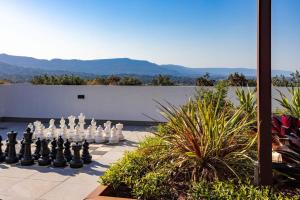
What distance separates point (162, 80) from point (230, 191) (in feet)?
26.1

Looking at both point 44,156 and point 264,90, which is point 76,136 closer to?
point 44,156

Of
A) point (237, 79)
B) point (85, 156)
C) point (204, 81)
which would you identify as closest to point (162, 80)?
point (204, 81)

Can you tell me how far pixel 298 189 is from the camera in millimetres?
2891

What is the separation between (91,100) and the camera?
9.48 m

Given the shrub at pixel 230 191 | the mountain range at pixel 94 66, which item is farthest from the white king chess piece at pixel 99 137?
the mountain range at pixel 94 66

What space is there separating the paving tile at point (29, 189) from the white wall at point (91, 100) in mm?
5238

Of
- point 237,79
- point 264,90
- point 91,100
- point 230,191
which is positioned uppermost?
point 237,79

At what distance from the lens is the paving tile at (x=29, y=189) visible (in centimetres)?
359

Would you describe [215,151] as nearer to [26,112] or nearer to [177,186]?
[177,186]

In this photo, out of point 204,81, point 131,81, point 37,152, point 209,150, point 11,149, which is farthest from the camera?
point 131,81

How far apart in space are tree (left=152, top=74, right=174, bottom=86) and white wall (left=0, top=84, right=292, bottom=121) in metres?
1.06

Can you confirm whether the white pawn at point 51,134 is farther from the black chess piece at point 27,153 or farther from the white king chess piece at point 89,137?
the black chess piece at point 27,153

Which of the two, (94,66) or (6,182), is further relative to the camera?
(94,66)

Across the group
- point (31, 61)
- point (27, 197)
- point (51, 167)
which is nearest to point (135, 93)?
point (51, 167)
